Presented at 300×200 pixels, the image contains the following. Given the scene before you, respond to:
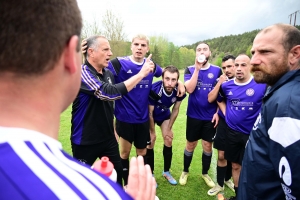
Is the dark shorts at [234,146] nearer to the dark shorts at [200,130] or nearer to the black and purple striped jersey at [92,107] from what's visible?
the dark shorts at [200,130]

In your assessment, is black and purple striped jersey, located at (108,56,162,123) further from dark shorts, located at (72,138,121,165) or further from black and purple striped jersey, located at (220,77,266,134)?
black and purple striped jersey, located at (220,77,266,134)

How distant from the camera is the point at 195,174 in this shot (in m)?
4.62

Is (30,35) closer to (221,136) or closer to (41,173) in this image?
(41,173)

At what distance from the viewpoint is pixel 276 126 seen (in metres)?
1.51

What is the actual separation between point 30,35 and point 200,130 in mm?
4055

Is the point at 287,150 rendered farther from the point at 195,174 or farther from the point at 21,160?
the point at 195,174

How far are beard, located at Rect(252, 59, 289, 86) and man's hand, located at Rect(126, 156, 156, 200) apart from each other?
5.59 feet

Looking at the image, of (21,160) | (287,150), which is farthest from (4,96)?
(287,150)

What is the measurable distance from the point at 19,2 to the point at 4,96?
0.29 metres

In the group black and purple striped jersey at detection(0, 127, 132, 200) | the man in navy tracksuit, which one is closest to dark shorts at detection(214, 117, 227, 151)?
the man in navy tracksuit

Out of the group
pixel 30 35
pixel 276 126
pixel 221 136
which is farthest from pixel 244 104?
pixel 30 35

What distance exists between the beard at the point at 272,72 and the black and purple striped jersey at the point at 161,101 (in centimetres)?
234

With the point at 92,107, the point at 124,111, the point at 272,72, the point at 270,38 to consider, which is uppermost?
the point at 270,38

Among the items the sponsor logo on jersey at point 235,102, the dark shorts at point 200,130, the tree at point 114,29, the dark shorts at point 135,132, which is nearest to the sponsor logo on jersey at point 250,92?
the sponsor logo on jersey at point 235,102
